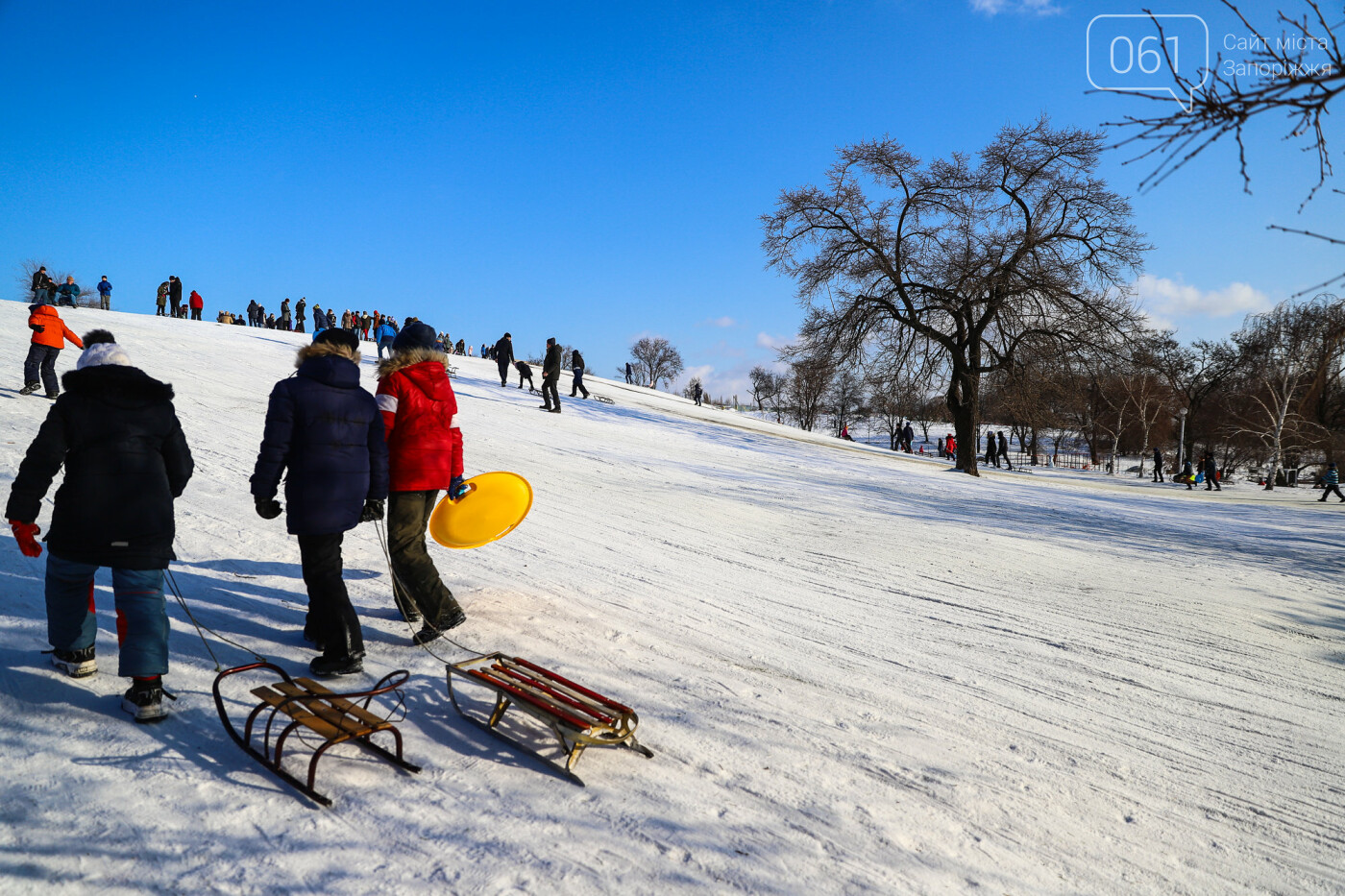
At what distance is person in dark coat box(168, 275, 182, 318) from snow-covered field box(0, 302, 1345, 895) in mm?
30524

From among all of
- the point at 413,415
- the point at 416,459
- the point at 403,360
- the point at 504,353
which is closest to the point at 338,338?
the point at 403,360

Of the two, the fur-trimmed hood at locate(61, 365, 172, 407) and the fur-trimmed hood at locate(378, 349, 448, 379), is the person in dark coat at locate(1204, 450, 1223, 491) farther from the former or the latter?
the fur-trimmed hood at locate(61, 365, 172, 407)

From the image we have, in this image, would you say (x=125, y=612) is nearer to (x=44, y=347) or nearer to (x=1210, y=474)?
(x=44, y=347)

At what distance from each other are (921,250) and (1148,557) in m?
15.3

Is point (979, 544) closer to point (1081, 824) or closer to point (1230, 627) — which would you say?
point (1230, 627)

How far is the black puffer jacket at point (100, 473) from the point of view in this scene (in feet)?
11.3

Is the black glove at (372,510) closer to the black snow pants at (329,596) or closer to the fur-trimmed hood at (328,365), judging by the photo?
the black snow pants at (329,596)

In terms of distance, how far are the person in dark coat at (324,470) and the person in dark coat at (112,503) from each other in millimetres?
528

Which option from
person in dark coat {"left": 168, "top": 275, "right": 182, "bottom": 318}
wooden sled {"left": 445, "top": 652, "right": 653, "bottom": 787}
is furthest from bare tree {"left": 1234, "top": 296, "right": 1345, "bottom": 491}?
person in dark coat {"left": 168, "top": 275, "right": 182, "bottom": 318}

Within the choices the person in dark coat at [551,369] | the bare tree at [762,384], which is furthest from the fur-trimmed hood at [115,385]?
the bare tree at [762,384]

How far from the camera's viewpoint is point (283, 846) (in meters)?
2.77

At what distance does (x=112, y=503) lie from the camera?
347cm

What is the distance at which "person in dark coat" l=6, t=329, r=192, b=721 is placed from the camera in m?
3.44

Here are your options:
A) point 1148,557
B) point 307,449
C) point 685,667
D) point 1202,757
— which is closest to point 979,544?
point 1148,557
